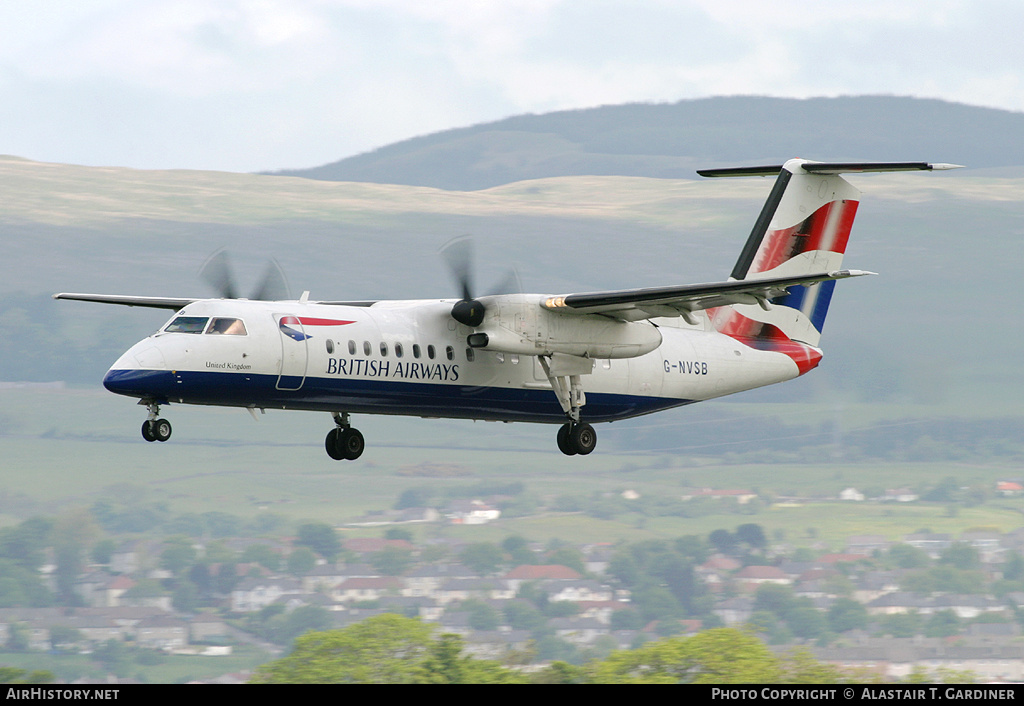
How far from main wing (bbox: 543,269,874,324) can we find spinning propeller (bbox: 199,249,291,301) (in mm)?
5174

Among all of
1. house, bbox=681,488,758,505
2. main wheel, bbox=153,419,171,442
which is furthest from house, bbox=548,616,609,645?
main wheel, bbox=153,419,171,442

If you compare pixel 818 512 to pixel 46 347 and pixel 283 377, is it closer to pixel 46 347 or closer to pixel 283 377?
pixel 46 347

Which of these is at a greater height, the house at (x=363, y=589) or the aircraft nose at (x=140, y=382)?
the house at (x=363, y=589)

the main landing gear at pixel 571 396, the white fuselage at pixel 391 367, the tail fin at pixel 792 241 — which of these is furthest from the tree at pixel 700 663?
the main landing gear at pixel 571 396

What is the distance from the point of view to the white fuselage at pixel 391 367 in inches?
821

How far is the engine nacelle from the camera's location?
2391 centimetres

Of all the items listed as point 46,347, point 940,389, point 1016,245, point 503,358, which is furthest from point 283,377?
point 1016,245

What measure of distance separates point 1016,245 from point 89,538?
458 feet

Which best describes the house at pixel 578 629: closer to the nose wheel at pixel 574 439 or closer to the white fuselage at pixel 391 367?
the white fuselage at pixel 391 367

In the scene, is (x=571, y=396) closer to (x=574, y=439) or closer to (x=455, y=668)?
(x=574, y=439)

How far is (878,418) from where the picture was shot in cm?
14162

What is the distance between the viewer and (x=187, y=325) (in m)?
21.1

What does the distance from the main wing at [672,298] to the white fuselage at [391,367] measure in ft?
4.81

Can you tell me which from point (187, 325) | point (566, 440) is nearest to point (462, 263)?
point (566, 440)
